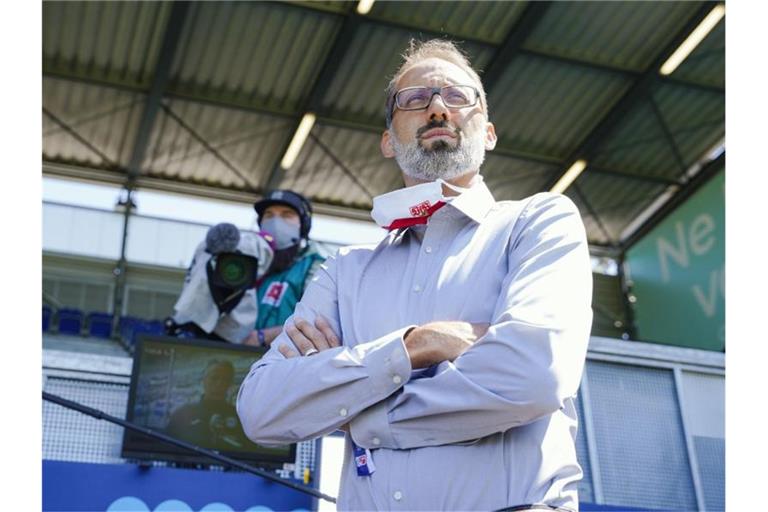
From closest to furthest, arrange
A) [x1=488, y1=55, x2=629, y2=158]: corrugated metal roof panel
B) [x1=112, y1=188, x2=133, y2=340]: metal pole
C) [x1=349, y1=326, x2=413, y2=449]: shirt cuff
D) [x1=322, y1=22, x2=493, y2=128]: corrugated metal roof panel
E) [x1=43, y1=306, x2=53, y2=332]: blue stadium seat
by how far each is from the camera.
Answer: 1. [x1=349, y1=326, x2=413, y2=449]: shirt cuff
2. [x1=322, y1=22, x2=493, y2=128]: corrugated metal roof panel
3. [x1=488, y1=55, x2=629, y2=158]: corrugated metal roof panel
4. [x1=43, y1=306, x2=53, y2=332]: blue stadium seat
5. [x1=112, y1=188, x2=133, y2=340]: metal pole

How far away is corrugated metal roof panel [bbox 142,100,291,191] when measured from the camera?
13016mm

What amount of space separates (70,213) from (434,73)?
42.5 ft

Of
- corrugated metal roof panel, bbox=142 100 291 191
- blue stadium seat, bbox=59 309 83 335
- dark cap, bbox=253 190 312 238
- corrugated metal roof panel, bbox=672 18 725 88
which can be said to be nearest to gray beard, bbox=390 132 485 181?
dark cap, bbox=253 190 312 238

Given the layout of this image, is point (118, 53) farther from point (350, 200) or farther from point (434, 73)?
point (434, 73)

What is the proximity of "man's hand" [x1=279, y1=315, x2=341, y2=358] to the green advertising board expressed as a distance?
34.9 ft

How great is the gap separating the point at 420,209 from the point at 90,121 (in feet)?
39.9

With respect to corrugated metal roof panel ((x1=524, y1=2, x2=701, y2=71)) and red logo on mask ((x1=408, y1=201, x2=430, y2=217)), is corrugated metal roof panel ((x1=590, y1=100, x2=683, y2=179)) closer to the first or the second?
corrugated metal roof panel ((x1=524, y1=2, x2=701, y2=71))

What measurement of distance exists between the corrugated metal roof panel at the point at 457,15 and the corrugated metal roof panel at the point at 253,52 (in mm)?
698

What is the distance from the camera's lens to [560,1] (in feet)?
37.6

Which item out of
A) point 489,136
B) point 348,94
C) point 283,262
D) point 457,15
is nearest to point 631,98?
point 457,15

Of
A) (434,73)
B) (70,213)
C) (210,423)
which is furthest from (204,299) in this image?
(70,213)

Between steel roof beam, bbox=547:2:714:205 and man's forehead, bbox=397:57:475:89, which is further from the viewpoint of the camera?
steel roof beam, bbox=547:2:714:205

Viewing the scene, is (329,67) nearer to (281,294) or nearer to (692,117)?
(692,117)
